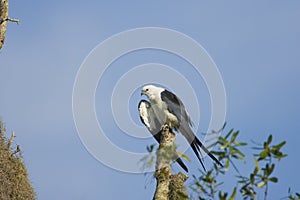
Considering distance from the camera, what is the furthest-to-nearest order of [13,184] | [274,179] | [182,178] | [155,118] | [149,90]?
[13,184], [182,178], [149,90], [155,118], [274,179]

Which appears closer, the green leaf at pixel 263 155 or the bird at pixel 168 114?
the green leaf at pixel 263 155

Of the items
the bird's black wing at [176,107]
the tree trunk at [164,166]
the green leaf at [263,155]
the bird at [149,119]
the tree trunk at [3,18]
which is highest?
the tree trunk at [3,18]

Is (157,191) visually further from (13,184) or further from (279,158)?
(13,184)

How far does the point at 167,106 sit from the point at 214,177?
746 cm

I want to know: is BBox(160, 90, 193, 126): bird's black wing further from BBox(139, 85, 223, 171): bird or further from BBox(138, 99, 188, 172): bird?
BBox(138, 99, 188, 172): bird

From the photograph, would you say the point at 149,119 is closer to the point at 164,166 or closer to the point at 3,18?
the point at 164,166

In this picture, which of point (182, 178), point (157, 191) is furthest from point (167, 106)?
point (157, 191)

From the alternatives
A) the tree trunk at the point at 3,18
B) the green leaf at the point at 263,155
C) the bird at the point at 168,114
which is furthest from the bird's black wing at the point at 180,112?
the green leaf at the point at 263,155

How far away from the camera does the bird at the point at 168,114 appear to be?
36.5 feet

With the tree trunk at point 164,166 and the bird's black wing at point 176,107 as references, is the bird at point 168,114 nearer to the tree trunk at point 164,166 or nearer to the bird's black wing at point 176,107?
the bird's black wing at point 176,107

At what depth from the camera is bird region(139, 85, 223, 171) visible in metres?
11.1

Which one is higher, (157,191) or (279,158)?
(157,191)

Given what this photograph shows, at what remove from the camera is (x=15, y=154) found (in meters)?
15.7

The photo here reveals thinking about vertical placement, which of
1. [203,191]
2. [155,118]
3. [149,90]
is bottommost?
[203,191]
